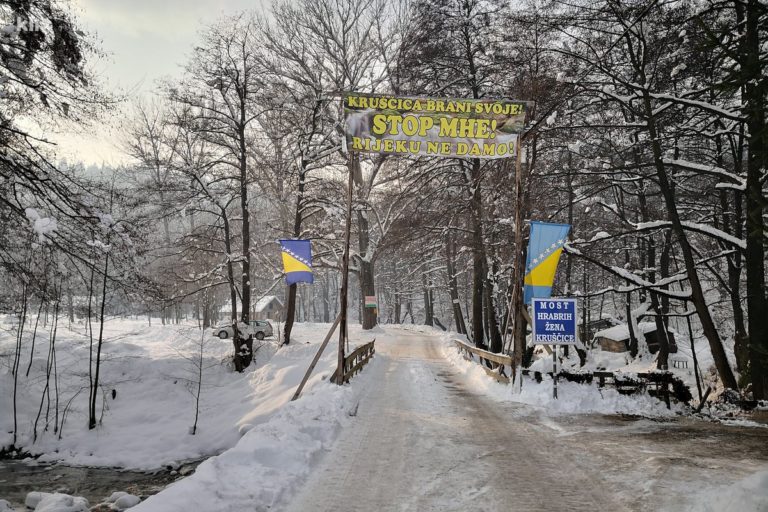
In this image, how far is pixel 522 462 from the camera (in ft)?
20.9

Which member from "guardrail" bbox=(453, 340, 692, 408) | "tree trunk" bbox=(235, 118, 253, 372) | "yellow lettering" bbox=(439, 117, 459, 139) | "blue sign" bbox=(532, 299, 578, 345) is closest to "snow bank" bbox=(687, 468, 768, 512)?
"guardrail" bbox=(453, 340, 692, 408)

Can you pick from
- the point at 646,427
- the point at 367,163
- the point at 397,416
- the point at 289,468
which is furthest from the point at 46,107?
the point at 367,163

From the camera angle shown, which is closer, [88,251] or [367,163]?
[88,251]

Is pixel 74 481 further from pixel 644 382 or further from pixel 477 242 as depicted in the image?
pixel 477 242

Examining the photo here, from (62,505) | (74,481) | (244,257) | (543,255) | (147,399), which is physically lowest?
(74,481)


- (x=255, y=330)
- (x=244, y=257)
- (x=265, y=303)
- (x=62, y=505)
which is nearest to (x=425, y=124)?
(x=62, y=505)

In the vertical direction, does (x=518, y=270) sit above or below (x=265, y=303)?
above

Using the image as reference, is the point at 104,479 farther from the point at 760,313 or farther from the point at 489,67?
the point at 489,67

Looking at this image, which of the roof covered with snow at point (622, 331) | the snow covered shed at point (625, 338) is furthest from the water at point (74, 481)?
the roof covered with snow at point (622, 331)

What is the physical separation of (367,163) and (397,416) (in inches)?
928

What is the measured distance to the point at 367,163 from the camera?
1228 inches

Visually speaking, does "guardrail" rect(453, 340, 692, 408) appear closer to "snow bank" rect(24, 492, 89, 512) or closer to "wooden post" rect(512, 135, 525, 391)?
"wooden post" rect(512, 135, 525, 391)

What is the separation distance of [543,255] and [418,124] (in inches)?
176

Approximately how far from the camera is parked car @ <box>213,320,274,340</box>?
30438 millimetres
